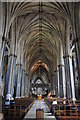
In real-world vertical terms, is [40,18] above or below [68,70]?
above

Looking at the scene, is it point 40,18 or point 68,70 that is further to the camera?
point 40,18

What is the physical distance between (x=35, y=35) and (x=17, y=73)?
10497 millimetres

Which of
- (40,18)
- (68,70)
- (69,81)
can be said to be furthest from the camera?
(40,18)

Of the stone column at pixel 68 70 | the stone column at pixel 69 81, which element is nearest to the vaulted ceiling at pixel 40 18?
the stone column at pixel 68 70

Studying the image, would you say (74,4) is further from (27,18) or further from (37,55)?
(37,55)

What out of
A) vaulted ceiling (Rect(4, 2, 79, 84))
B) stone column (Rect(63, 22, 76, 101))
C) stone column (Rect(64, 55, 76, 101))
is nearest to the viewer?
vaulted ceiling (Rect(4, 2, 79, 84))

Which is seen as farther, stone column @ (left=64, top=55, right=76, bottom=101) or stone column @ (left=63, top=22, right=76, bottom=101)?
stone column @ (left=63, top=22, right=76, bottom=101)

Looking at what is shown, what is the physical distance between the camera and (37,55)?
38906 mm

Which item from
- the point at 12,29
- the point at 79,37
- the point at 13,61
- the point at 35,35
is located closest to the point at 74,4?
the point at 79,37

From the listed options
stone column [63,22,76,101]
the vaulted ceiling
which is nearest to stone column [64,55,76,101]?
stone column [63,22,76,101]

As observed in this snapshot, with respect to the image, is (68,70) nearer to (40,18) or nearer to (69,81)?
(69,81)

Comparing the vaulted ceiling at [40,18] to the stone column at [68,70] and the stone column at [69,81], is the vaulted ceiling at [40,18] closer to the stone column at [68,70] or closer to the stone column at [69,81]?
the stone column at [68,70]

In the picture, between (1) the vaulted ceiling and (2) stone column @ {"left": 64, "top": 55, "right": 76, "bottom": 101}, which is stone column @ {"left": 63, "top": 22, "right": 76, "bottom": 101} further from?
(1) the vaulted ceiling

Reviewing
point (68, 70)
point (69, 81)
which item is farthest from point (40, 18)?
point (69, 81)
